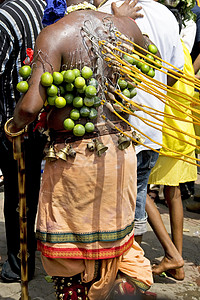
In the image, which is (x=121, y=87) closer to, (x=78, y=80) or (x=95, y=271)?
(x=78, y=80)

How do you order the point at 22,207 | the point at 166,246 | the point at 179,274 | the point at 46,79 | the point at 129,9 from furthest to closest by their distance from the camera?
the point at 179,274
the point at 166,246
the point at 129,9
the point at 22,207
the point at 46,79

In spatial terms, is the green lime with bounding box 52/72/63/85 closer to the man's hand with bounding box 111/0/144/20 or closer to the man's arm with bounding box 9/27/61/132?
the man's arm with bounding box 9/27/61/132

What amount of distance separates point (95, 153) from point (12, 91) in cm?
106

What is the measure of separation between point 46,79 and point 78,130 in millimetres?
325

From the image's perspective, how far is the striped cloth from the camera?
3232mm

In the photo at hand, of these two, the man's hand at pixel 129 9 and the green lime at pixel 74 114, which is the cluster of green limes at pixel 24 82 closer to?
the green lime at pixel 74 114

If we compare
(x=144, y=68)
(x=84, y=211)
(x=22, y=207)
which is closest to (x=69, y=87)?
(x=144, y=68)

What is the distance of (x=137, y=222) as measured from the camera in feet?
11.9

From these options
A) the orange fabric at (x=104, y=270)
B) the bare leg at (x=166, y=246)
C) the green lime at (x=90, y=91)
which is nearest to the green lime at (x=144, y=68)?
the green lime at (x=90, y=91)

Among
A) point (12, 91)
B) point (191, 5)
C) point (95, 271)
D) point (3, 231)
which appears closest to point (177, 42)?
point (191, 5)

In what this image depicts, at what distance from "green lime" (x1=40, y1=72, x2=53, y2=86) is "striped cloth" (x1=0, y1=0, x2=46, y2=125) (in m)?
0.92

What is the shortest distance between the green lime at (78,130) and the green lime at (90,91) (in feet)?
0.56

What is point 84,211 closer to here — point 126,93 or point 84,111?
point 84,111

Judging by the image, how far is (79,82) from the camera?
248 cm
